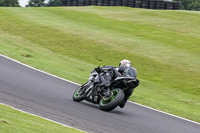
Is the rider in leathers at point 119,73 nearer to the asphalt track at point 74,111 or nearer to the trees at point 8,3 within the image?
the asphalt track at point 74,111

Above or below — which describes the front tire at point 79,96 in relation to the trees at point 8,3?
above

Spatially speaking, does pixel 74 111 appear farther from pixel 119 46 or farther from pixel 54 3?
pixel 54 3

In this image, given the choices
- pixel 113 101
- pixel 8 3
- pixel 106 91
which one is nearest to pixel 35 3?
pixel 8 3

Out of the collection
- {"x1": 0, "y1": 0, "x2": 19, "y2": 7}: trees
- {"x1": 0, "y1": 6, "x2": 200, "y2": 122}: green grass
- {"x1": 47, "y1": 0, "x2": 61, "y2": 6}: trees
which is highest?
{"x1": 0, "y1": 6, "x2": 200, "y2": 122}: green grass

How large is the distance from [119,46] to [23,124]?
15896mm

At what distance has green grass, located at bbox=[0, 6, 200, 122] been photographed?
1605 centimetres

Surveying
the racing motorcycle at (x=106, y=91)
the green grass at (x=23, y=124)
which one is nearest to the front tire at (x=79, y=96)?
the racing motorcycle at (x=106, y=91)

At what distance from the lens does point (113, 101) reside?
1020cm

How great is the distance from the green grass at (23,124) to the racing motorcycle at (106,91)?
99.1 inches

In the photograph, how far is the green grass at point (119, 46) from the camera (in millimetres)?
16047

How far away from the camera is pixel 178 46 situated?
23.6 meters

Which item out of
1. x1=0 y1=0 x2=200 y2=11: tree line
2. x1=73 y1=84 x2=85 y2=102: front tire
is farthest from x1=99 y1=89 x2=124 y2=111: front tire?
x1=0 y1=0 x2=200 y2=11: tree line

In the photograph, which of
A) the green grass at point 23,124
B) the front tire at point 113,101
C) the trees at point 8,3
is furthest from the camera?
the trees at point 8,3

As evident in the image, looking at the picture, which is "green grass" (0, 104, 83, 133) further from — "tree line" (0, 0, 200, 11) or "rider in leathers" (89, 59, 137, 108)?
"tree line" (0, 0, 200, 11)
